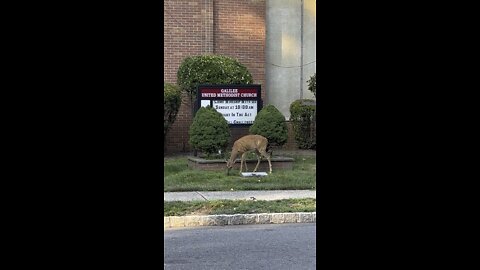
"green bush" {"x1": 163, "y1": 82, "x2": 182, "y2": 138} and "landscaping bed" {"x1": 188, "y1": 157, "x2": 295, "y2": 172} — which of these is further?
"green bush" {"x1": 163, "y1": 82, "x2": 182, "y2": 138}

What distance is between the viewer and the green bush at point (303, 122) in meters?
17.5

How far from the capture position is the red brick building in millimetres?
17172

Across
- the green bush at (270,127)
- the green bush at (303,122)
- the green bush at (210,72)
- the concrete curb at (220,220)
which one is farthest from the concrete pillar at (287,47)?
the concrete curb at (220,220)

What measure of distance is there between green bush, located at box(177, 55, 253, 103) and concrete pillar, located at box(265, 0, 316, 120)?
284cm

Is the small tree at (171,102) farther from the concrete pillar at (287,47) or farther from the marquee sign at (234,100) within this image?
the concrete pillar at (287,47)

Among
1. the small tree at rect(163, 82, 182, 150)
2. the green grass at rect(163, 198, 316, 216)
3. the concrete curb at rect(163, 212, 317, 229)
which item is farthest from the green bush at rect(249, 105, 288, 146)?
the concrete curb at rect(163, 212, 317, 229)

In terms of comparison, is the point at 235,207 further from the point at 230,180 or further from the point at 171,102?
the point at 171,102

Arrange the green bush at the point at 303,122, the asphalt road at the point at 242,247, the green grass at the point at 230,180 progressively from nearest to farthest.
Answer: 1. the asphalt road at the point at 242,247
2. the green grass at the point at 230,180
3. the green bush at the point at 303,122

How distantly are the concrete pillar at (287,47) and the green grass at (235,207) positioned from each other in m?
8.82

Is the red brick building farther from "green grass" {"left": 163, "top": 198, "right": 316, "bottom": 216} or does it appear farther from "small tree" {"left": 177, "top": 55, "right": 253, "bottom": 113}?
"green grass" {"left": 163, "top": 198, "right": 316, "bottom": 216}
